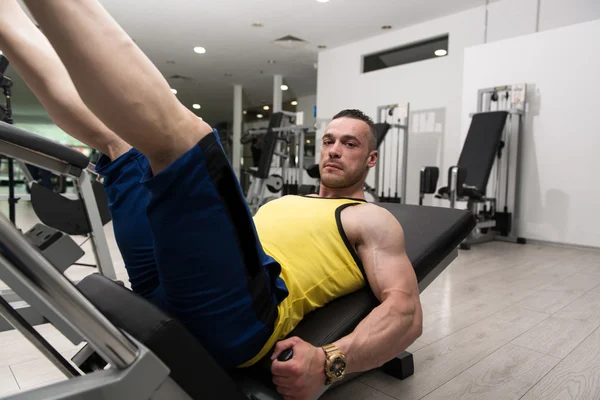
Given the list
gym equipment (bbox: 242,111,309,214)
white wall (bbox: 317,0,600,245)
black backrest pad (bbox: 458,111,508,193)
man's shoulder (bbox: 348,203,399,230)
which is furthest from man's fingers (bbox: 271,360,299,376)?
gym equipment (bbox: 242,111,309,214)

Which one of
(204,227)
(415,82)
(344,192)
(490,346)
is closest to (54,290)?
(204,227)

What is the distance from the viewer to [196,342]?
26.8 inches

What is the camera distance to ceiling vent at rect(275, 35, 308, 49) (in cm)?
603

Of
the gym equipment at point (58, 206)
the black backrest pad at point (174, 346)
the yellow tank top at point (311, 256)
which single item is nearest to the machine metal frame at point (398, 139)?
the gym equipment at point (58, 206)

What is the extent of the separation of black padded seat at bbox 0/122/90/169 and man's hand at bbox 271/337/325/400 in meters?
0.64

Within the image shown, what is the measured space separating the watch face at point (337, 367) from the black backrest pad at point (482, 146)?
3.53 m

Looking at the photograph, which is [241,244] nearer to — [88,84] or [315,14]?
[88,84]

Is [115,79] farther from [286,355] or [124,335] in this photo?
[286,355]

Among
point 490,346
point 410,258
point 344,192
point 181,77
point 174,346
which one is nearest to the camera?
point 174,346

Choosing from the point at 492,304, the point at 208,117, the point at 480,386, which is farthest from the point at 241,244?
the point at 208,117

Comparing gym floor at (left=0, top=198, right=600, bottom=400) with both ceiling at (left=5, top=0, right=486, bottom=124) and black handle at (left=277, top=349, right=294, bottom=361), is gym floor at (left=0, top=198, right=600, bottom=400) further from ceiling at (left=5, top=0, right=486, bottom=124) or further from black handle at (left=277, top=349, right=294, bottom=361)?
ceiling at (left=5, top=0, right=486, bottom=124)

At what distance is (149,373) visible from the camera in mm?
581

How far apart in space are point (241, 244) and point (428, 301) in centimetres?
162

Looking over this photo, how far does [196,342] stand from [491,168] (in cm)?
405
